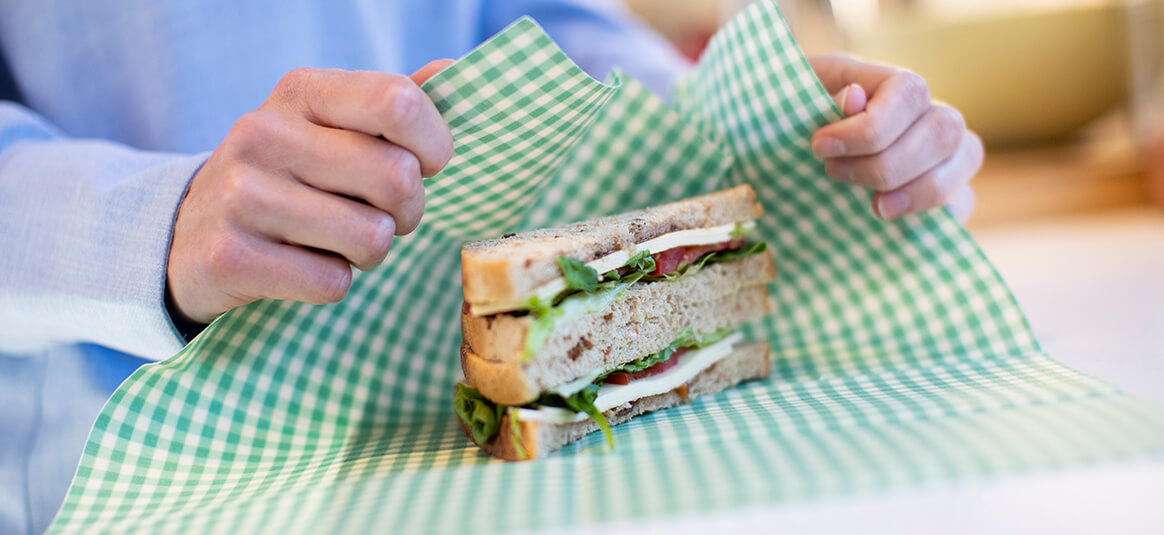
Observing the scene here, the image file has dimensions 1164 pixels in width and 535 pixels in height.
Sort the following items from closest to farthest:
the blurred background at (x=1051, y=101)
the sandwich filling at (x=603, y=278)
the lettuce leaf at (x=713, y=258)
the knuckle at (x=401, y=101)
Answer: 1. the knuckle at (x=401, y=101)
2. the sandwich filling at (x=603, y=278)
3. the lettuce leaf at (x=713, y=258)
4. the blurred background at (x=1051, y=101)

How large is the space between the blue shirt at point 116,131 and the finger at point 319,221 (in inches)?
9.7

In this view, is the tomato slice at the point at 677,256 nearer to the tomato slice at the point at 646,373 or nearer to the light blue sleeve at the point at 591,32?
the tomato slice at the point at 646,373

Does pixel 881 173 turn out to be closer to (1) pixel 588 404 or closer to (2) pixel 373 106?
(1) pixel 588 404

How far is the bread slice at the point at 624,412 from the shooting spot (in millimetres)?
1093

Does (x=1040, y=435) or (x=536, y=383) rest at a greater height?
(x=1040, y=435)

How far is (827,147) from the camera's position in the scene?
141cm

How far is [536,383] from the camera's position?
110 centimetres

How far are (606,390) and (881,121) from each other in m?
0.70

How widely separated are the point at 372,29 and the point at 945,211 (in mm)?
1500

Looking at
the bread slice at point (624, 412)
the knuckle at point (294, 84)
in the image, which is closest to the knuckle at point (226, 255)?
the knuckle at point (294, 84)

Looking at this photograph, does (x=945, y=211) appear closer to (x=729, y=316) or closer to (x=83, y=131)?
(x=729, y=316)

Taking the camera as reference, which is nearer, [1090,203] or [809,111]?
[809,111]

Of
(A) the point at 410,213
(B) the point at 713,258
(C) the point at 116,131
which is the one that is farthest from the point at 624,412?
(C) the point at 116,131

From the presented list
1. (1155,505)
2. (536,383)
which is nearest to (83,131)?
(536,383)
